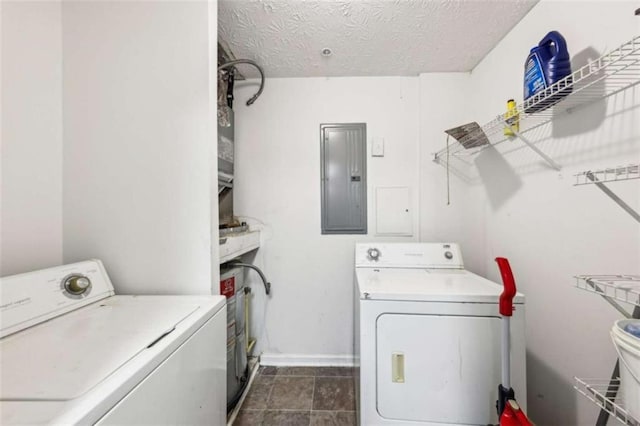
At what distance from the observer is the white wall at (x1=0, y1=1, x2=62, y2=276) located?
90 cm

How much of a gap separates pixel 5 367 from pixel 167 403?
355mm

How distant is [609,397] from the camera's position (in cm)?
87

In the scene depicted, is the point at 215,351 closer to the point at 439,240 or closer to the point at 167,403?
the point at 167,403

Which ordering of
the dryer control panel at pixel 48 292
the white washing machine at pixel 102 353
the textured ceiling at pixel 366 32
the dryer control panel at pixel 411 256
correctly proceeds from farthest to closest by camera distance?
the dryer control panel at pixel 411 256 → the textured ceiling at pixel 366 32 → the dryer control panel at pixel 48 292 → the white washing machine at pixel 102 353

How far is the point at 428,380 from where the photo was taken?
101cm

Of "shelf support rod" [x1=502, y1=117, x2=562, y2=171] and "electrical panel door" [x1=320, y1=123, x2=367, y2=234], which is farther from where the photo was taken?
"electrical panel door" [x1=320, y1=123, x2=367, y2=234]

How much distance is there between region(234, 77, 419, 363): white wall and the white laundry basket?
1.33 m

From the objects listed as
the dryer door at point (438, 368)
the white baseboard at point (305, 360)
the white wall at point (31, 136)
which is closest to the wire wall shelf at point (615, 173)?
the dryer door at point (438, 368)

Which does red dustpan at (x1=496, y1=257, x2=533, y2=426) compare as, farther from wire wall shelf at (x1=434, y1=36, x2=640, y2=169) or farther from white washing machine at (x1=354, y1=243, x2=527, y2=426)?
wire wall shelf at (x1=434, y1=36, x2=640, y2=169)

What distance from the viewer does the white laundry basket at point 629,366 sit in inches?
21.5

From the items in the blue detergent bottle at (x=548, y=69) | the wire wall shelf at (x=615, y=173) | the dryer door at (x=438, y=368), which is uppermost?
the blue detergent bottle at (x=548, y=69)

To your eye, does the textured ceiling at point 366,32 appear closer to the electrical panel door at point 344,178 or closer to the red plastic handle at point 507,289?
the electrical panel door at point 344,178

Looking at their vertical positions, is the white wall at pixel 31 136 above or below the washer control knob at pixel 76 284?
above

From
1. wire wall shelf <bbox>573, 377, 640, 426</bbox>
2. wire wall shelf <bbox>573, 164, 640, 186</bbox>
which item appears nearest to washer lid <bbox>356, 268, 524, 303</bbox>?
wire wall shelf <bbox>573, 377, 640, 426</bbox>
